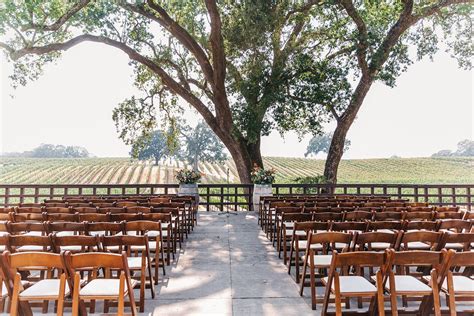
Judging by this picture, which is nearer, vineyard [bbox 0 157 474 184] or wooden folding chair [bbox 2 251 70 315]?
wooden folding chair [bbox 2 251 70 315]

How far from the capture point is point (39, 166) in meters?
50.2

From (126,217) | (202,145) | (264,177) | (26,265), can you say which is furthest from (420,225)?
(202,145)

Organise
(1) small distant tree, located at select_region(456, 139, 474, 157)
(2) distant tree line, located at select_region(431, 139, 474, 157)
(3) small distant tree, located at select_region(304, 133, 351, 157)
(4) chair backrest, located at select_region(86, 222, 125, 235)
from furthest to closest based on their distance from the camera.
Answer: (3) small distant tree, located at select_region(304, 133, 351, 157)
(1) small distant tree, located at select_region(456, 139, 474, 157)
(2) distant tree line, located at select_region(431, 139, 474, 157)
(4) chair backrest, located at select_region(86, 222, 125, 235)

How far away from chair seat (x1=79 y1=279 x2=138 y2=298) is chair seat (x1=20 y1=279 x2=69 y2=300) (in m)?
0.24

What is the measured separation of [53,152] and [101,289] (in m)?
81.2

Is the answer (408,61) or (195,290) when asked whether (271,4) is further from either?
(195,290)

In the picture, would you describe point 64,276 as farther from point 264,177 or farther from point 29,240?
point 264,177

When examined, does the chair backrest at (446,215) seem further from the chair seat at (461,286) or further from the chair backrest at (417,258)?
the chair backrest at (417,258)

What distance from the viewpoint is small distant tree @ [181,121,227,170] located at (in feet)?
181

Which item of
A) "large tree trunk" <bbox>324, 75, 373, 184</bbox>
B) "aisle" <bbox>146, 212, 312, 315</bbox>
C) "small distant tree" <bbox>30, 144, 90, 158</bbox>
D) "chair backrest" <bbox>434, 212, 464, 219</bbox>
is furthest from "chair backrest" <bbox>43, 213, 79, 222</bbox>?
"small distant tree" <bbox>30, 144, 90, 158</bbox>

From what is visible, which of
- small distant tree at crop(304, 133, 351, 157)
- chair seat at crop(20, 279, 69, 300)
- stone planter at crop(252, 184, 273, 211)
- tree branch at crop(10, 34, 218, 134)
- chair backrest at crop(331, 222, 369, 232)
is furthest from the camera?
small distant tree at crop(304, 133, 351, 157)

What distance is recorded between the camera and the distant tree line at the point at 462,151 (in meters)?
59.7

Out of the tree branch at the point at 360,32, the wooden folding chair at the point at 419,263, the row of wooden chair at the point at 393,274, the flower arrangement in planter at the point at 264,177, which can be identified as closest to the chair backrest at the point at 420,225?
the row of wooden chair at the point at 393,274

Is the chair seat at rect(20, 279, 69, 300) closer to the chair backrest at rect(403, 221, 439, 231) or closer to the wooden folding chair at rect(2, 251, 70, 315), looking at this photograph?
the wooden folding chair at rect(2, 251, 70, 315)
